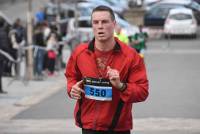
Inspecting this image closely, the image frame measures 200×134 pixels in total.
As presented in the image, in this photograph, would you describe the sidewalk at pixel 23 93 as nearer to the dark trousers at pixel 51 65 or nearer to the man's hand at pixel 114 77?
the dark trousers at pixel 51 65

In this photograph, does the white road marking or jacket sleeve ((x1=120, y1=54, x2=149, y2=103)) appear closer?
jacket sleeve ((x1=120, y1=54, x2=149, y2=103))

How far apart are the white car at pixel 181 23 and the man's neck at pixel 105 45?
3484 cm

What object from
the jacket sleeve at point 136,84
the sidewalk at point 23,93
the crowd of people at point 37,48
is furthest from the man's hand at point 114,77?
the crowd of people at point 37,48

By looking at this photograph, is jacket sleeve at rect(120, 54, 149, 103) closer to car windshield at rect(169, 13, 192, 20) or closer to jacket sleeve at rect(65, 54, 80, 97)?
jacket sleeve at rect(65, 54, 80, 97)

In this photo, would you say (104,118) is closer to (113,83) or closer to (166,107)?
(113,83)

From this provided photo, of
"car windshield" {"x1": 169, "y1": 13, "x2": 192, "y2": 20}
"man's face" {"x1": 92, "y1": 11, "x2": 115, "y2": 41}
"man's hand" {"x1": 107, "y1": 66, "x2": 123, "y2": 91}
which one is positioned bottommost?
"car windshield" {"x1": 169, "y1": 13, "x2": 192, "y2": 20}

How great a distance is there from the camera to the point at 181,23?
133 feet

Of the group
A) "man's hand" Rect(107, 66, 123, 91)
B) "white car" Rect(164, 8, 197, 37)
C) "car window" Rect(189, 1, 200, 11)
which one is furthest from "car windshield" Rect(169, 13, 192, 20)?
"man's hand" Rect(107, 66, 123, 91)

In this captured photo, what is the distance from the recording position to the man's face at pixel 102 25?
230 inches

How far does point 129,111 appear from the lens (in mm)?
6109

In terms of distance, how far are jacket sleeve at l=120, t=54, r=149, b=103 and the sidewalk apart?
26.4 feet

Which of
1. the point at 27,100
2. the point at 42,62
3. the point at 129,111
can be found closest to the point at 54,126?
the point at 27,100

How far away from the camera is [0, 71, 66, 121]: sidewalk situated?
1522 cm

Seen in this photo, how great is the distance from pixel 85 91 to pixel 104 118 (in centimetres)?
27
